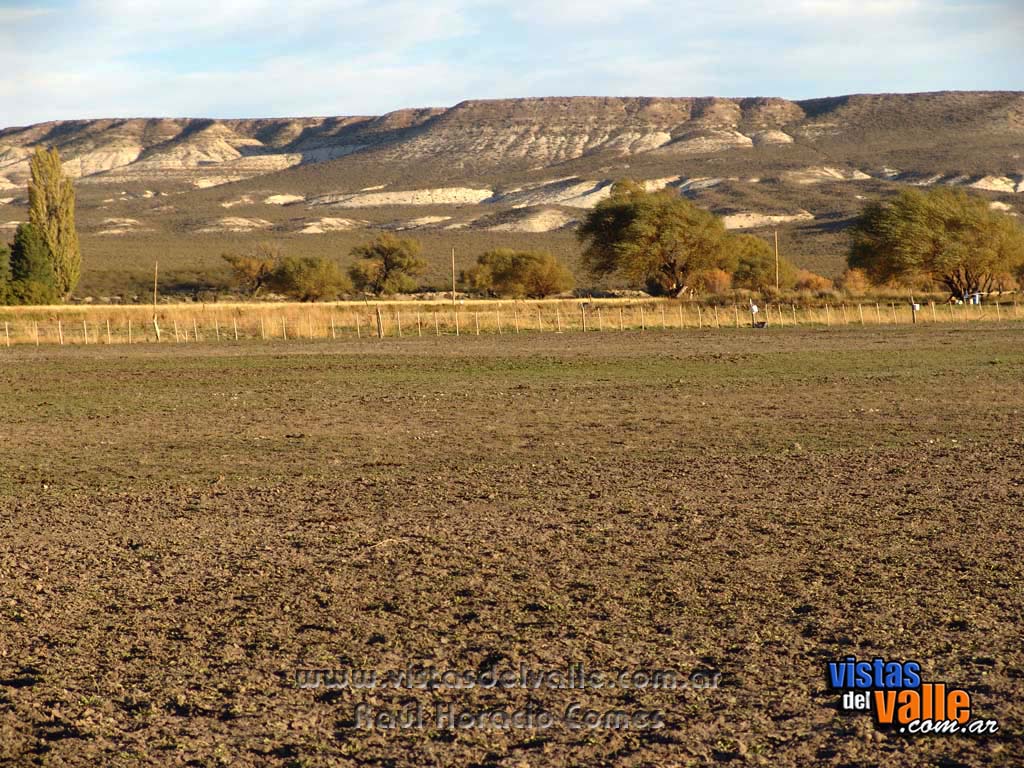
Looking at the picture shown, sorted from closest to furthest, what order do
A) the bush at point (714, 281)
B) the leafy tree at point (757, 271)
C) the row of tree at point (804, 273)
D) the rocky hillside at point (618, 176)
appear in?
the row of tree at point (804, 273)
the bush at point (714, 281)
the leafy tree at point (757, 271)
the rocky hillside at point (618, 176)

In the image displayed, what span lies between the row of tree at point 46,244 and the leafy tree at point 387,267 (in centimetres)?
2264

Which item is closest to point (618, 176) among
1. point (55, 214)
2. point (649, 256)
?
point (649, 256)

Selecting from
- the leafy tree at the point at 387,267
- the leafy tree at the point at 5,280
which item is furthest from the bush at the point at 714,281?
the leafy tree at the point at 5,280

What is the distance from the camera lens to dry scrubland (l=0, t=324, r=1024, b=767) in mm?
5523

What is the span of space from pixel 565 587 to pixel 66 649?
2911 mm

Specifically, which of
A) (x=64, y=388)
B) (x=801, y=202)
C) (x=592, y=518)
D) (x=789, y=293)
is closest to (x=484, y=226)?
(x=801, y=202)

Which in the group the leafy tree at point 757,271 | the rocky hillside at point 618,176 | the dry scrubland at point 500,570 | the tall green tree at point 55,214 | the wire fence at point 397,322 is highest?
the rocky hillside at point 618,176

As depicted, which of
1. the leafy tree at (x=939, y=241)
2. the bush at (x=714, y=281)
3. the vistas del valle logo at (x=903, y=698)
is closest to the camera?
the vistas del valle logo at (x=903, y=698)

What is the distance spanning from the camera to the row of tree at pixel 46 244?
214 feet

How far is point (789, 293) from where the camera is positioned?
6719cm

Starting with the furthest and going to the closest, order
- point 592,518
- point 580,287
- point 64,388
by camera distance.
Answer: point 580,287 < point 64,388 < point 592,518

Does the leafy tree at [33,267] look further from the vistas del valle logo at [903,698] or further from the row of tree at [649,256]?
the vistas del valle logo at [903,698]

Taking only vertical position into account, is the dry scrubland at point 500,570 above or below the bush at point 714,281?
below

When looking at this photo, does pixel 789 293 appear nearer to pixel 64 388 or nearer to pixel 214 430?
pixel 64 388
